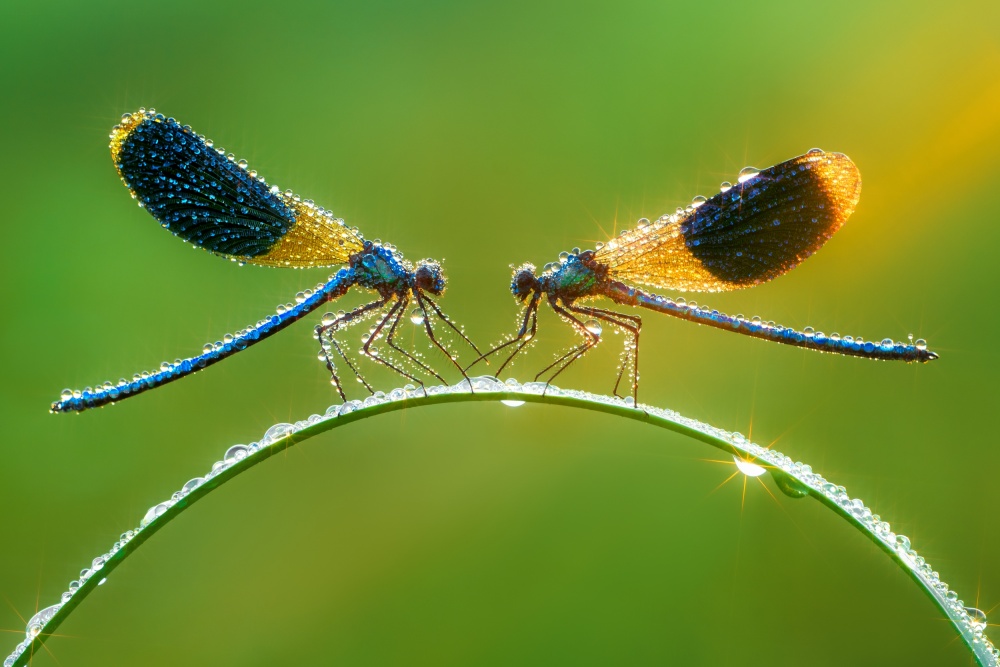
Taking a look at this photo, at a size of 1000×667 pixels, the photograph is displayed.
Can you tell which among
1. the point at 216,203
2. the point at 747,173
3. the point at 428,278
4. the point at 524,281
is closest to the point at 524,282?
the point at 524,281

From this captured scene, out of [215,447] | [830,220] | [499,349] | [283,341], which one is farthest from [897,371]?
[215,447]

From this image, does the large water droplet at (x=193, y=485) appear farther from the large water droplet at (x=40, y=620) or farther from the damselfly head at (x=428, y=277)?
the damselfly head at (x=428, y=277)

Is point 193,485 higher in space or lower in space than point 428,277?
lower

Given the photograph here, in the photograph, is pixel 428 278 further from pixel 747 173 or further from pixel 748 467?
pixel 748 467

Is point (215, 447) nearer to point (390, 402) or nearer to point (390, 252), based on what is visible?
point (390, 252)

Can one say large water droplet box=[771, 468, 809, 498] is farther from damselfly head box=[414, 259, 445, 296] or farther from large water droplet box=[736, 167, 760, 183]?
damselfly head box=[414, 259, 445, 296]

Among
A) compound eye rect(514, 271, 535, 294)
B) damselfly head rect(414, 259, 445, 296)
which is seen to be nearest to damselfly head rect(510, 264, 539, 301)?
compound eye rect(514, 271, 535, 294)
